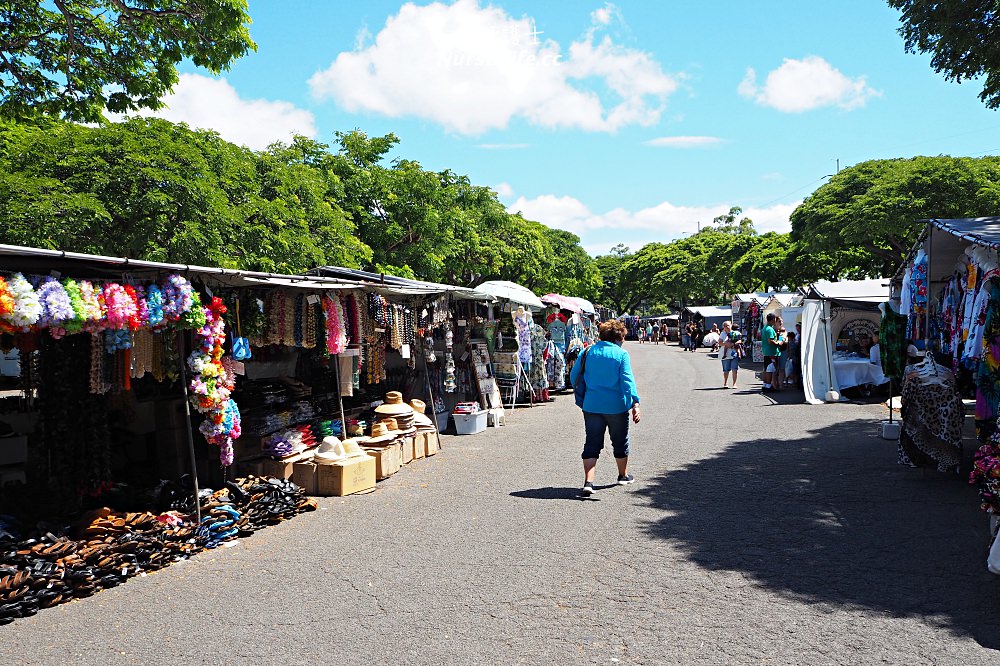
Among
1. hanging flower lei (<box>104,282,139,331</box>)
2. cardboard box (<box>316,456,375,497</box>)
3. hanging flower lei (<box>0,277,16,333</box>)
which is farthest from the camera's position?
cardboard box (<box>316,456,375,497</box>)

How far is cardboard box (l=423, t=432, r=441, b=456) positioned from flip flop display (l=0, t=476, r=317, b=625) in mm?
3005

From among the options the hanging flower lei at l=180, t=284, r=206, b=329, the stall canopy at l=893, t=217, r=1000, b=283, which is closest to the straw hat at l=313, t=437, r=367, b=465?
the hanging flower lei at l=180, t=284, r=206, b=329

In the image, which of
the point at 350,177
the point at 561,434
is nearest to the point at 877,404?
Result: the point at 561,434

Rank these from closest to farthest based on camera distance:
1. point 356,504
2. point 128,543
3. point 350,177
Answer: point 128,543, point 356,504, point 350,177

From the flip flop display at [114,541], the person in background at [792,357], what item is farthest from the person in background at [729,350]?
the flip flop display at [114,541]

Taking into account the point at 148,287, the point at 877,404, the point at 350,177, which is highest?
the point at 350,177

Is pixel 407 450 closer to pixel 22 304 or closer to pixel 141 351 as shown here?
pixel 141 351

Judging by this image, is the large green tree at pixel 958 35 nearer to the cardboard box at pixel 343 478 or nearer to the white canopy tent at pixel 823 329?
the white canopy tent at pixel 823 329

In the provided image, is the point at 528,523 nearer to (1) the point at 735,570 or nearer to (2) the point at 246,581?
(1) the point at 735,570

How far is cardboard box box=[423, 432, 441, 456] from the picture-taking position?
33.7 ft

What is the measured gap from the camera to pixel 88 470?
698 cm

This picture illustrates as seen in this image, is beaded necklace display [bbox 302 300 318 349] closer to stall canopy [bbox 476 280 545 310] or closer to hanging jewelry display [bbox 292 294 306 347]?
hanging jewelry display [bbox 292 294 306 347]

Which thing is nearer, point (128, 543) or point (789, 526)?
point (128, 543)

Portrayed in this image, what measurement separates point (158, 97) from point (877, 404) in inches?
561
